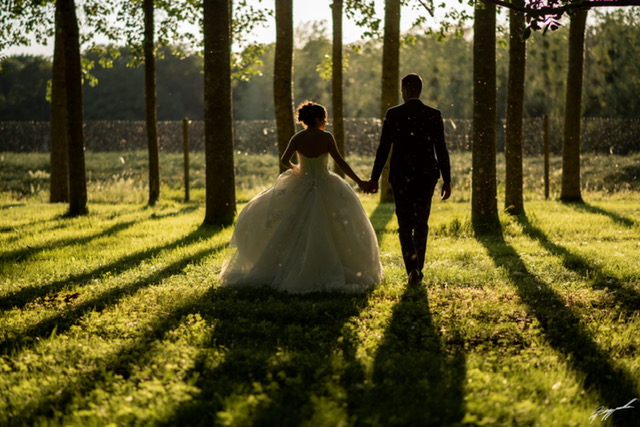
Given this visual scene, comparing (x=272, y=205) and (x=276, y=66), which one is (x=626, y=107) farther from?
(x=272, y=205)

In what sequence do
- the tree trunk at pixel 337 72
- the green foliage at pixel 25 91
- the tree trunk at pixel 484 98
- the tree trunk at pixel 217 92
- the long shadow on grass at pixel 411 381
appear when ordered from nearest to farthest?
1. the long shadow on grass at pixel 411 381
2. the tree trunk at pixel 484 98
3. the tree trunk at pixel 217 92
4. the tree trunk at pixel 337 72
5. the green foliage at pixel 25 91

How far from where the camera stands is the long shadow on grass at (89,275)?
707cm

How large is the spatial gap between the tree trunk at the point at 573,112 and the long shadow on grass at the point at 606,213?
34.5 inches

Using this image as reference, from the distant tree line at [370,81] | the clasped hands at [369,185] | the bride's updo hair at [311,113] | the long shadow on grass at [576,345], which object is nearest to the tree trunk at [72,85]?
the bride's updo hair at [311,113]

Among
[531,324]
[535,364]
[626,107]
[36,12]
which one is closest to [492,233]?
[531,324]

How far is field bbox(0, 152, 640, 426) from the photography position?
396cm

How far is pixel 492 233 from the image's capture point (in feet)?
38.1

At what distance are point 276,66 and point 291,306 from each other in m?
9.25

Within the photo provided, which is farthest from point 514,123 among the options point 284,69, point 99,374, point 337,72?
point 99,374

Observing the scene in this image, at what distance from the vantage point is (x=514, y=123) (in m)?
14.2

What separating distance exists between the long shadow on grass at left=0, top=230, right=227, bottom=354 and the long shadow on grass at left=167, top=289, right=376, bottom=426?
1221 mm

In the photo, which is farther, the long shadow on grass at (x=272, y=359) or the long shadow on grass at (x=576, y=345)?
the long shadow on grass at (x=576, y=345)

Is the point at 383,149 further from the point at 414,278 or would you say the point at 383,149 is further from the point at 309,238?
the point at 414,278

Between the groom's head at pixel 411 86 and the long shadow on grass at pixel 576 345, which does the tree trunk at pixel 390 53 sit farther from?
the groom's head at pixel 411 86
